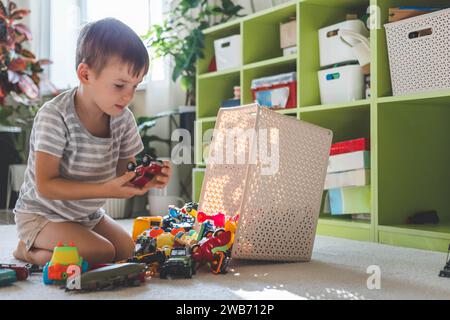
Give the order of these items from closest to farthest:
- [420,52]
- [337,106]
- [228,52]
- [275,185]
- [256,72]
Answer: [275,185]
[420,52]
[337,106]
[256,72]
[228,52]

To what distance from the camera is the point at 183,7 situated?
9.98ft

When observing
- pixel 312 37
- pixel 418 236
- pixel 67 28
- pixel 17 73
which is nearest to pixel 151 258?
pixel 418 236

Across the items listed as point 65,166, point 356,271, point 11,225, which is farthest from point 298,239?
point 11,225

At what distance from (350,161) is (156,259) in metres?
0.99

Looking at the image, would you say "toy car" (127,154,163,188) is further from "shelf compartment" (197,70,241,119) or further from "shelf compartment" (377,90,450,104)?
"shelf compartment" (197,70,241,119)

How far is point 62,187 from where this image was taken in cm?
133

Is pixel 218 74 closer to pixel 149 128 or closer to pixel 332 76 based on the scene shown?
pixel 149 128

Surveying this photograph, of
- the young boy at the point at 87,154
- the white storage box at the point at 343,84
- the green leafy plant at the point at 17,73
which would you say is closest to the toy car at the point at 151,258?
the young boy at the point at 87,154

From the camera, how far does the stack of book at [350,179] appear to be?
6.81 ft

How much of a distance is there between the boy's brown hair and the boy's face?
0.04 feet

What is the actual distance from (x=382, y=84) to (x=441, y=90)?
0.26m

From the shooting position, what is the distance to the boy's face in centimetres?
134

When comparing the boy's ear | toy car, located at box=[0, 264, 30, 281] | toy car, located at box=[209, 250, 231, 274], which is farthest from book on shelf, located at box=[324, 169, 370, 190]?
toy car, located at box=[0, 264, 30, 281]

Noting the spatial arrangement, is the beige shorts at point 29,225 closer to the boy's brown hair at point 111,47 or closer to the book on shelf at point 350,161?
the boy's brown hair at point 111,47
